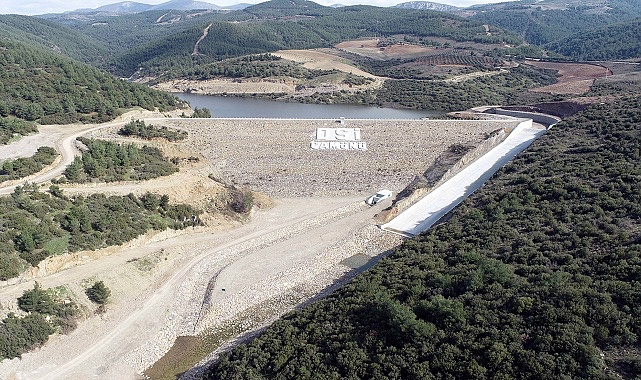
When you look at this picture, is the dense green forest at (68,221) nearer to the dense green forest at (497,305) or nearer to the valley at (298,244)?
the valley at (298,244)

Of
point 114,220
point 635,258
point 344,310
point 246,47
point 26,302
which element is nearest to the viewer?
point 635,258

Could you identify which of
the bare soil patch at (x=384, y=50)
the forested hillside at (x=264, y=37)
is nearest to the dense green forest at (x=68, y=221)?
the forested hillside at (x=264, y=37)

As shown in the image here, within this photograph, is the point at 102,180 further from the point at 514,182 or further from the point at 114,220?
the point at 514,182

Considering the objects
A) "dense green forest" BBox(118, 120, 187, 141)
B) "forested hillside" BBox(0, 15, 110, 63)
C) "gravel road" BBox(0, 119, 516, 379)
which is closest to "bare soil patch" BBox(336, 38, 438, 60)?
"forested hillside" BBox(0, 15, 110, 63)

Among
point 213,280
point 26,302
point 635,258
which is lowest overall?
point 213,280

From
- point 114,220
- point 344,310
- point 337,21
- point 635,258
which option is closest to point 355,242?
Result: point 344,310

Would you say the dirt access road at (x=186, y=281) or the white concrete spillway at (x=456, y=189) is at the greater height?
the white concrete spillway at (x=456, y=189)

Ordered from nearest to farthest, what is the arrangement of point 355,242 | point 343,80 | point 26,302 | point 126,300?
point 26,302 < point 126,300 < point 355,242 < point 343,80
